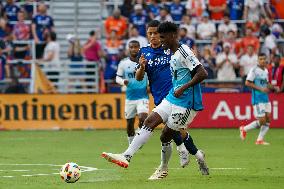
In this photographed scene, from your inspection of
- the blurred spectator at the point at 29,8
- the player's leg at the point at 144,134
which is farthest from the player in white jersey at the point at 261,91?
the blurred spectator at the point at 29,8

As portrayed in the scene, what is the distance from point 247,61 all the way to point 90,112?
5829 mm

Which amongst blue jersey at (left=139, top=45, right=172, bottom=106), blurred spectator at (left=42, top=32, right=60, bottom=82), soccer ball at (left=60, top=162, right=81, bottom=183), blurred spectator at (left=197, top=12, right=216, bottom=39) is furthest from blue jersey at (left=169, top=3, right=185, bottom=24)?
soccer ball at (left=60, top=162, right=81, bottom=183)

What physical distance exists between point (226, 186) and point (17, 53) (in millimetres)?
20772

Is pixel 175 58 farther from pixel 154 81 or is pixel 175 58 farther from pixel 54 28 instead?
pixel 54 28

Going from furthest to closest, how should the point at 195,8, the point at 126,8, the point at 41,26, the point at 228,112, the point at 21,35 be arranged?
the point at 126,8
the point at 195,8
the point at 21,35
the point at 41,26
the point at 228,112

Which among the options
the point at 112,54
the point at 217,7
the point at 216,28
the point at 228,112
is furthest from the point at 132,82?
the point at 217,7

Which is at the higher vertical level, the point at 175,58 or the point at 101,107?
the point at 175,58

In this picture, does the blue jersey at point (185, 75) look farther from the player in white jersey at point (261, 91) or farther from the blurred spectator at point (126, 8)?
the blurred spectator at point (126, 8)

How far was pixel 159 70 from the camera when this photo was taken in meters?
15.9

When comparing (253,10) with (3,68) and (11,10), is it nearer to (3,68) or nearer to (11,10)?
(11,10)

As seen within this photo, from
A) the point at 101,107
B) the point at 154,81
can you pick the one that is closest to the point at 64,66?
the point at 101,107

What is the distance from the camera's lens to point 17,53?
32.5 meters

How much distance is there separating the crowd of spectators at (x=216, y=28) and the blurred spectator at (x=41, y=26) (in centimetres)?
209

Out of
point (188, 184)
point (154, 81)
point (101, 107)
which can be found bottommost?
point (101, 107)
